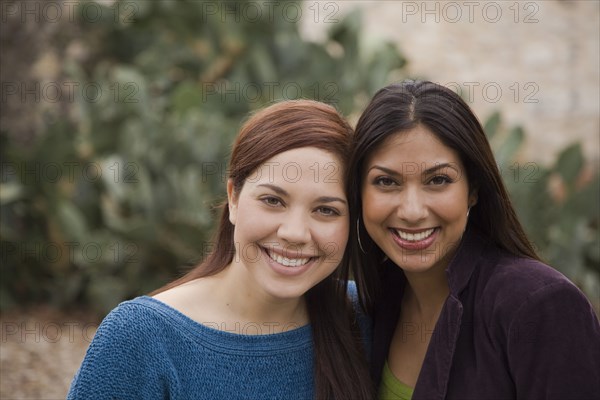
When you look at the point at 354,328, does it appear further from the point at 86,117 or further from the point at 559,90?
the point at 559,90

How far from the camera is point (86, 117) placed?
5664 millimetres

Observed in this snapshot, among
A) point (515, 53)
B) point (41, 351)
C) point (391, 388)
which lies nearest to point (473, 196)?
point (391, 388)

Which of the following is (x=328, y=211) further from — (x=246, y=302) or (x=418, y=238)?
(x=246, y=302)

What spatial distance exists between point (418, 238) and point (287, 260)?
39cm

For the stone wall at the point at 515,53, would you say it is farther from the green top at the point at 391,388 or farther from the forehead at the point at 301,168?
the forehead at the point at 301,168

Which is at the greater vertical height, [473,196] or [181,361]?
[473,196]

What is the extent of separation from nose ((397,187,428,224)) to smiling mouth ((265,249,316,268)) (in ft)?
1.10

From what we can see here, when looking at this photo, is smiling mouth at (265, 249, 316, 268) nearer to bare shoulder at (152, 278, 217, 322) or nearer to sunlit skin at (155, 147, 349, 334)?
sunlit skin at (155, 147, 349, 334)

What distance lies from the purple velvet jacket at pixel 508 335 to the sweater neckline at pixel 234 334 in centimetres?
47

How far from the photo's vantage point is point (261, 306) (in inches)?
104

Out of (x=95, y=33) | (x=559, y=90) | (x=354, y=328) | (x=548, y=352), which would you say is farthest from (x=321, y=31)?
(x=548, y=352)

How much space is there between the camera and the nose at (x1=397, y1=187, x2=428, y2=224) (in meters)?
2.34

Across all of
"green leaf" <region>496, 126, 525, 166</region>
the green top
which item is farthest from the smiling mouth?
"green leaf" <region>496, 126, 525, 166</region>

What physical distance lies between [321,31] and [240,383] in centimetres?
788
